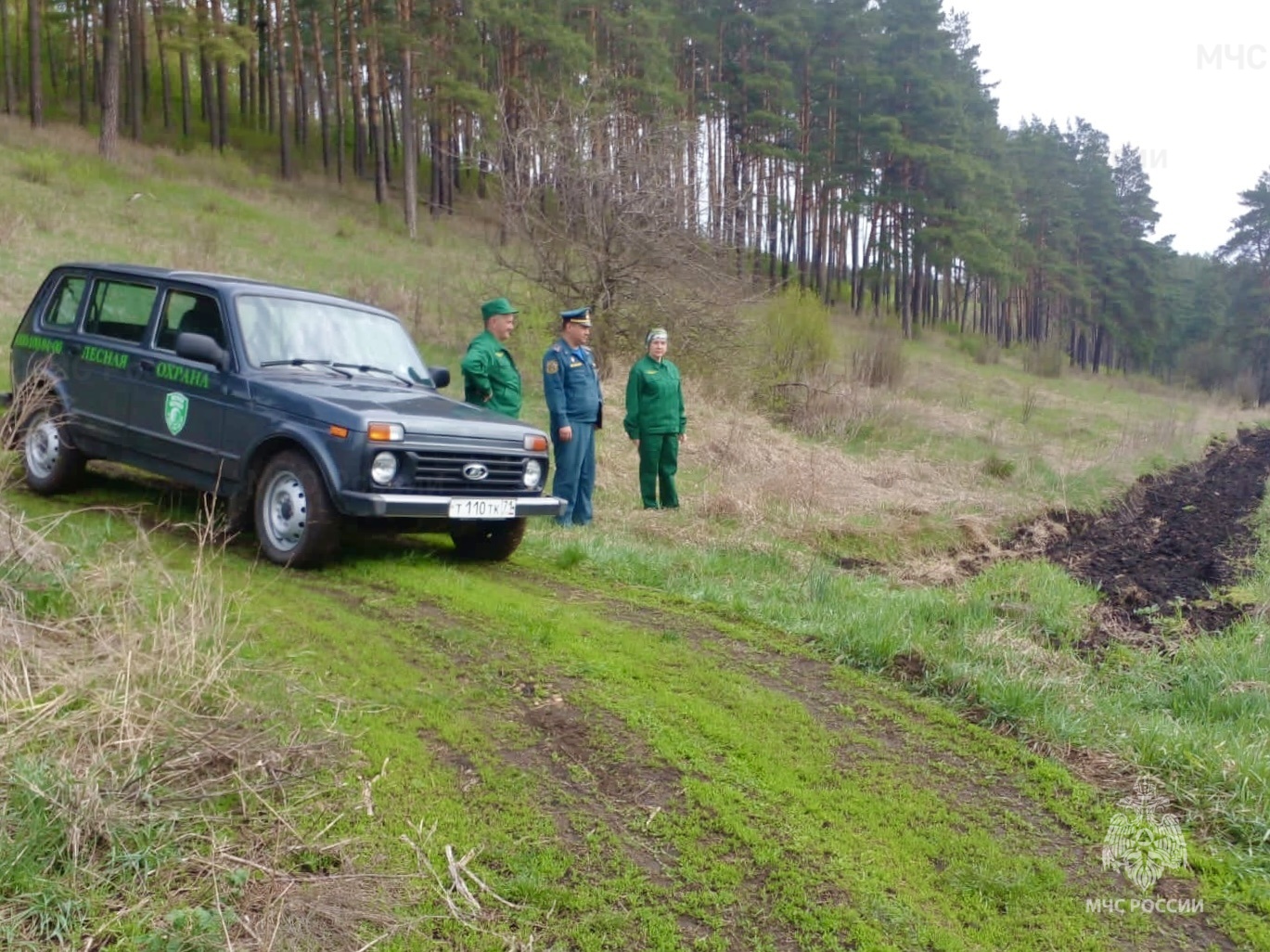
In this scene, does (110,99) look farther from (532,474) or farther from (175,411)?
(532,474)

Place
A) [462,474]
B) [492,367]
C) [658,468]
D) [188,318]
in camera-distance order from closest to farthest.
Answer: [462,474] < [188,318] < [492,367] < [658,468]

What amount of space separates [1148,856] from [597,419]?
623 cm

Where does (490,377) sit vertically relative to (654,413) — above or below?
above

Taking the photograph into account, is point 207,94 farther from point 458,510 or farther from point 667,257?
point 458,510

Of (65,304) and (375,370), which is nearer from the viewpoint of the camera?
(375,370)

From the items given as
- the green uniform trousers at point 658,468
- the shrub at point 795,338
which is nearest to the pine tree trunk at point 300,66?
the shrub at point 795,338

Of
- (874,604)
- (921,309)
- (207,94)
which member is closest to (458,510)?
(874,604)

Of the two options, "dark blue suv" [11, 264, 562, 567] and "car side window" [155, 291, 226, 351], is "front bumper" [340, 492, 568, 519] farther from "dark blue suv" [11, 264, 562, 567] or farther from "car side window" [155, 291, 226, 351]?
"car side window" [155, 291, 226, 351]

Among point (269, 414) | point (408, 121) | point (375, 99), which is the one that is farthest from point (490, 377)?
point (375, 99)

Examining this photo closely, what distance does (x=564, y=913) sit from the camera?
10.1 feet

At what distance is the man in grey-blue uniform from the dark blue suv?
52.0 inches

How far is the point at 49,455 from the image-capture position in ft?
25.7

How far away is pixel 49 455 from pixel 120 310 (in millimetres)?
1251

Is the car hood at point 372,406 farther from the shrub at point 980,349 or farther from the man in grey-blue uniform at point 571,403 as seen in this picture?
the shrub at point 980,349
